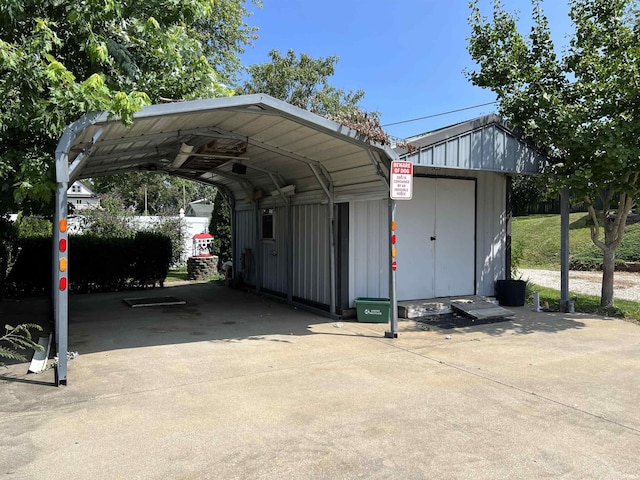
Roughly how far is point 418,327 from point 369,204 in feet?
7.78

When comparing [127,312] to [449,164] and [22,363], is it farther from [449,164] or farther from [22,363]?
[449,164]

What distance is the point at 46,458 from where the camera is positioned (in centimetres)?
338

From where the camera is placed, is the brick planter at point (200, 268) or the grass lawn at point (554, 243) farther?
the grass lawn at point (554, 243)

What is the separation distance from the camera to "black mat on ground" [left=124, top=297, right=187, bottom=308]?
10295mm

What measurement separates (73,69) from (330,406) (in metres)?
6.05

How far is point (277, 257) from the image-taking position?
1123 centimetres

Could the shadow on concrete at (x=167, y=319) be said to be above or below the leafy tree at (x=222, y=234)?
below

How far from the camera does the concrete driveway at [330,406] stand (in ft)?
10.9

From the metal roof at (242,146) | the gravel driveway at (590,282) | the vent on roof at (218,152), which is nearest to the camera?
the metal roof at (242,146)

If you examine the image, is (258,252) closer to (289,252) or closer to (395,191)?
(289,252)

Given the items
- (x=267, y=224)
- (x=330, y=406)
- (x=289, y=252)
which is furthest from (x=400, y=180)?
(x=267, y=224)

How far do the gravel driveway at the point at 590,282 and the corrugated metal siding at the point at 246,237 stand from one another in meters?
6.77

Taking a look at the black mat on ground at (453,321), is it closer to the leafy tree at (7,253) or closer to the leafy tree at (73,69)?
the leafy tree at (73,69)

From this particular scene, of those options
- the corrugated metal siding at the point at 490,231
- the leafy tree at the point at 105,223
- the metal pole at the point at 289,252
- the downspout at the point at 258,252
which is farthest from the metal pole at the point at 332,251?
the leafy tree at the point at 105,223
